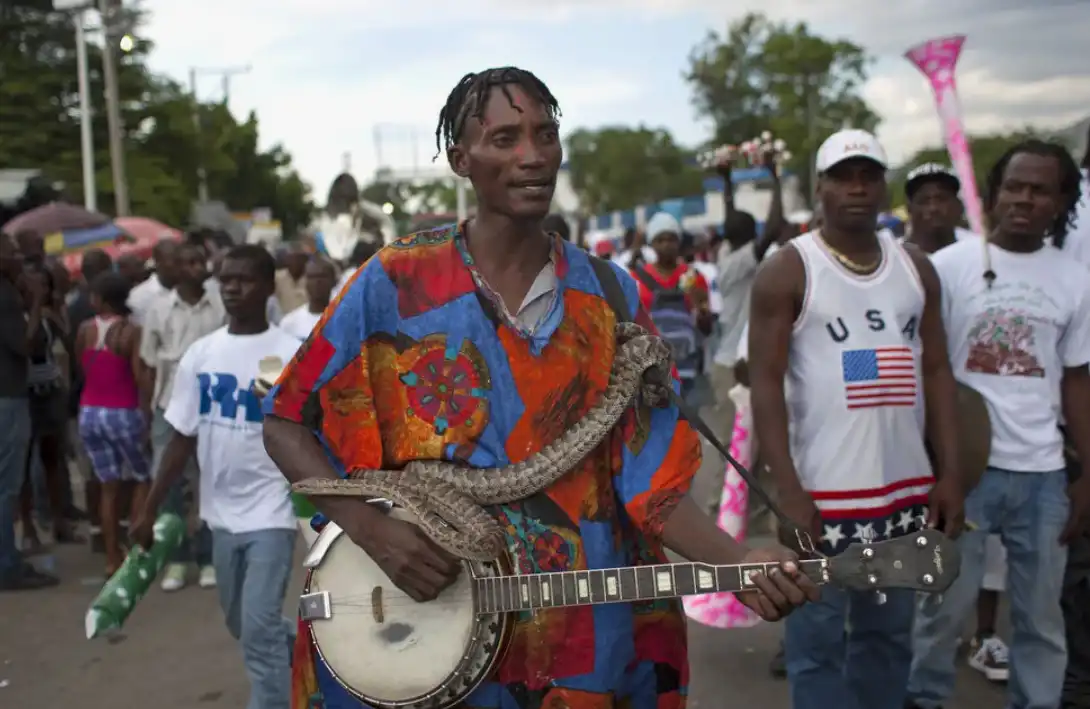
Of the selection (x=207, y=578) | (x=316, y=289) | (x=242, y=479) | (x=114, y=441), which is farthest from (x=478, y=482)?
(x=114, y=441)

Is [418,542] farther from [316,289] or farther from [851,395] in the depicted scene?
[316,289]

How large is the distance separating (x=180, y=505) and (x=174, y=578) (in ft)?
1.80

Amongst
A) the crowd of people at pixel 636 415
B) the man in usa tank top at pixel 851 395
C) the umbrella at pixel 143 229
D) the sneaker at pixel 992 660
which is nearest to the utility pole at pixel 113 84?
the umbrella at pixel 143 229

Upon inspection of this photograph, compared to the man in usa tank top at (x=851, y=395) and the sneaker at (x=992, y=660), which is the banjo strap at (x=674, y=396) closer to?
the man in usa tank top at (x=851, y=395)

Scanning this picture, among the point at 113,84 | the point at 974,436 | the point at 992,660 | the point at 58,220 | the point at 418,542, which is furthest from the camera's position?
the point at 113,84

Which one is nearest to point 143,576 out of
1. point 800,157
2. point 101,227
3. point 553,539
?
point 553,539

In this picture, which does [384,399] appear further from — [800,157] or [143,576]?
[800,157]

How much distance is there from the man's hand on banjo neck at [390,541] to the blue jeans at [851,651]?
70.8 inches

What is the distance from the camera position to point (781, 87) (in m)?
59.4

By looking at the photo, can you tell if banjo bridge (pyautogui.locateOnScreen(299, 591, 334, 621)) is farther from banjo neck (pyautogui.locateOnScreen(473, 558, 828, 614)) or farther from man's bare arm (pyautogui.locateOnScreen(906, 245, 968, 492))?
man's bare arm (pyautogui.locateOnScreen(906, 245, 968, 492))

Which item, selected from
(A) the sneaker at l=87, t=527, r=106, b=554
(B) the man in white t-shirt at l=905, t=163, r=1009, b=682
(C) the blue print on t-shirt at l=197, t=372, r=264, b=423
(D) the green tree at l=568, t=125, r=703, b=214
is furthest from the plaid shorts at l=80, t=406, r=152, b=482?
(D) the green tree at l=568, t=125, r=703, b=214

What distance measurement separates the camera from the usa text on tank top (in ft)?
12.4

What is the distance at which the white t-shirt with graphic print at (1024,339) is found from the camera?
4227mm

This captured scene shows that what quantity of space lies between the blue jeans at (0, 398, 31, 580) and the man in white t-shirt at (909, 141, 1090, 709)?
5874mm
